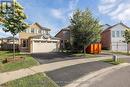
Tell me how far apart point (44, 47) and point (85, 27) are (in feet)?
43.1

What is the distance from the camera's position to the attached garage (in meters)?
44.1

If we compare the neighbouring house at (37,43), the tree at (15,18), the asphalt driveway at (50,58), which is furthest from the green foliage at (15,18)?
the neighbouring house at (37,43)

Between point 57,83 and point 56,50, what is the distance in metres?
31.8

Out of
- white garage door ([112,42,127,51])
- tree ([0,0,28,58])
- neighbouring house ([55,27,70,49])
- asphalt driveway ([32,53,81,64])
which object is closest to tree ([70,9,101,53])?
asphalt driveway ([32,53,81,64])

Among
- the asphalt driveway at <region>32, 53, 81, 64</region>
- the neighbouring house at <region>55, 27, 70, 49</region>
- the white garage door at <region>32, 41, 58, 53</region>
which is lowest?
the asphalt driveway at <region>32, 53, 81, 64</region>

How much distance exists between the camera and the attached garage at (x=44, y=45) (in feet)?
145

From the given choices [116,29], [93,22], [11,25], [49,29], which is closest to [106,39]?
[116,29]

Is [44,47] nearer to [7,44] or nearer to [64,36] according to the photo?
[64,36]

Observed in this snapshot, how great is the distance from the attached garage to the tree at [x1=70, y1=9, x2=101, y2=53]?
10917mm

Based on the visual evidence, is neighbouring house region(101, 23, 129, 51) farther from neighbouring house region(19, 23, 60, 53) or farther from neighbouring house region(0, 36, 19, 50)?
neighbouring house region(0, 36, 19, 50)

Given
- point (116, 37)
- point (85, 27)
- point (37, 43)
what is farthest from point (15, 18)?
point (116, 37)

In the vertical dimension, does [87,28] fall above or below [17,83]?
above

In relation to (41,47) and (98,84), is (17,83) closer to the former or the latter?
(98,84)

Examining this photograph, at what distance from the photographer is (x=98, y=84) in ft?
45.0
